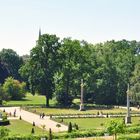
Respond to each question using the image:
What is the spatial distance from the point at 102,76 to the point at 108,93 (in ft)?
13.4

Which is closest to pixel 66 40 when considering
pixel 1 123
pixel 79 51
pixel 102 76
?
pixel 79 51

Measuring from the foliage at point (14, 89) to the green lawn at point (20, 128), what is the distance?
131 feet

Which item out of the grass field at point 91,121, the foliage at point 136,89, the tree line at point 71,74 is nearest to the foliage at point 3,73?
the tree line at point 71,74

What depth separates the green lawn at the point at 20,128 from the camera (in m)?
55.8

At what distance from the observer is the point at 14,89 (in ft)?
353

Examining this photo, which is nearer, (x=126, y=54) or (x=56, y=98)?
(x=56, y=98)

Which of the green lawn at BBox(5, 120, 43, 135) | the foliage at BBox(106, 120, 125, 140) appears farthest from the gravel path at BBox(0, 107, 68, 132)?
the foliage at BBox(106, 120, 125, 140)

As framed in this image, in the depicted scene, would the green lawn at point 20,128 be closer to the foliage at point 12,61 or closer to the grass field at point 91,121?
the grass field at point 91,121

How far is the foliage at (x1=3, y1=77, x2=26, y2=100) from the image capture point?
4183 inches

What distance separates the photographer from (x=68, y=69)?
92.0 meters

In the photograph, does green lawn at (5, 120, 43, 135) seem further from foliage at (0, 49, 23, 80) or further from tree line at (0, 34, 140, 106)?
foliage at (0, 49, 23, 80)

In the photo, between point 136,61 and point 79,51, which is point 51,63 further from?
point 136,61

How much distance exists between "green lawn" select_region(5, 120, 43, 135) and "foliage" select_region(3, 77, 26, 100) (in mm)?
39813

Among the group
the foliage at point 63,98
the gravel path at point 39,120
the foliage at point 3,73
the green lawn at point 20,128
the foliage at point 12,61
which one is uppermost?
the foliage at point 12,61
